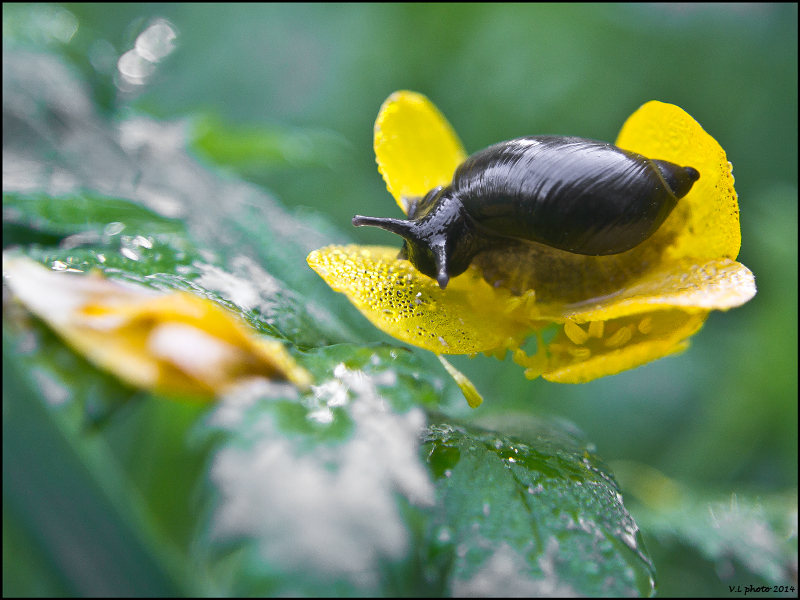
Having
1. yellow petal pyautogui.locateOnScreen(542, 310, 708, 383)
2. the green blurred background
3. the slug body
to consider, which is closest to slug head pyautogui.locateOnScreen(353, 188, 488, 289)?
the slug body

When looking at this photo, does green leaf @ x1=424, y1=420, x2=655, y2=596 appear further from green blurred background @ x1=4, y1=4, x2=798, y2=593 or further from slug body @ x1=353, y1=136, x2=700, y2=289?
green blurred background @ x1=4, y1=4, x2=798, y2=593

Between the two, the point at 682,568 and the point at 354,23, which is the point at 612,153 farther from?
the point at 354,23

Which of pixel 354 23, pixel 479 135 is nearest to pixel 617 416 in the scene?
pixel 479 135

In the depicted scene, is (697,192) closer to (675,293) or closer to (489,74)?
(675,293)

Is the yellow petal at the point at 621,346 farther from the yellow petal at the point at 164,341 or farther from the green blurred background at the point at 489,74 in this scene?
the green blurred background at the point at 489,74

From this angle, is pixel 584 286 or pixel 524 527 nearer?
pixel 524 527

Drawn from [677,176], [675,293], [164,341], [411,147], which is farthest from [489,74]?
[164,341]

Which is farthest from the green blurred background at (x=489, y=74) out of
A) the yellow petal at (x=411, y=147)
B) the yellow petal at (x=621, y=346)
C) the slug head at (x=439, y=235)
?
the yellow petal at (x=621, y=346)
